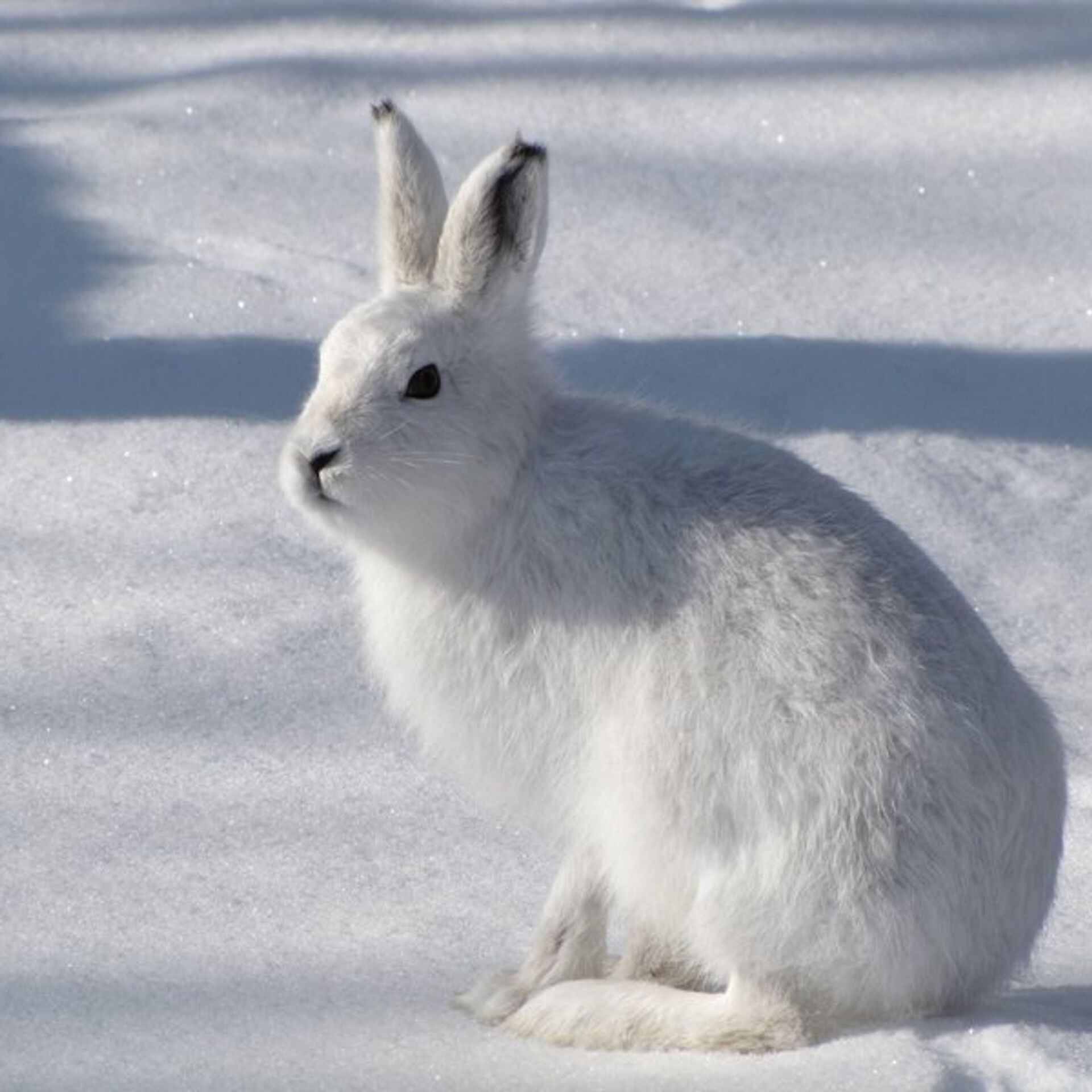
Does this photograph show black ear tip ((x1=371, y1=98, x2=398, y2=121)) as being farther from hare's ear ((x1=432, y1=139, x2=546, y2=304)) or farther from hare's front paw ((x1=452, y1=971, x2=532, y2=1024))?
hare's front paw ((x1=452, y1=971, x2=532, y2=1024))

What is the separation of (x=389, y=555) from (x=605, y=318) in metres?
Answer: 2.51

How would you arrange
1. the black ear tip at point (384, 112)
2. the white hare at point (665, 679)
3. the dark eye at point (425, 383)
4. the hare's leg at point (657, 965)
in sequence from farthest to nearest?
the black ear tip at point (384, 112)
the hare's leg at point (657, 965)
the dark eye at point (425, 383)
the white hare at point (665, 679)

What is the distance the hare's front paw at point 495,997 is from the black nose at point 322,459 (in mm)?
770

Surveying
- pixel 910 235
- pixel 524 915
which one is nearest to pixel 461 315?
pixel 524 915

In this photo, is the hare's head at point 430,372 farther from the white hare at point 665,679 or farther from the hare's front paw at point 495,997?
the hare's front paw at point 495,997

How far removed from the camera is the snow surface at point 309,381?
10.4ft

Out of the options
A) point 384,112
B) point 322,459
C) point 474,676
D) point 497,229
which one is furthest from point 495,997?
point 384,112

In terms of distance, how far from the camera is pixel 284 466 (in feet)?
9.86

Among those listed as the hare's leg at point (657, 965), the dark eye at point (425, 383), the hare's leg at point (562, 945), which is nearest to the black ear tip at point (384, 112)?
the dark eye at point (425, 383)

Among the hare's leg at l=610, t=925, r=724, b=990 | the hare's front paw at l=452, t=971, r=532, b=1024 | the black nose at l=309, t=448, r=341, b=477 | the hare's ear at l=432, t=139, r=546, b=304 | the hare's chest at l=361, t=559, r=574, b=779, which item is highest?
the hare's ear at l=432, t=139, r=546, b=304

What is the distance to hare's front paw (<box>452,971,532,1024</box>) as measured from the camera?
3.14 meters

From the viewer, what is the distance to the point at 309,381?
531cm

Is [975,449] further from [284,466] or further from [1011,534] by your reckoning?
[284,466]

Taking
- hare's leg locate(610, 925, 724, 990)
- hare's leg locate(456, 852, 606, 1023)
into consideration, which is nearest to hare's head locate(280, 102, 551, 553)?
hare's leg locate(456, 852, 606, 1023)
